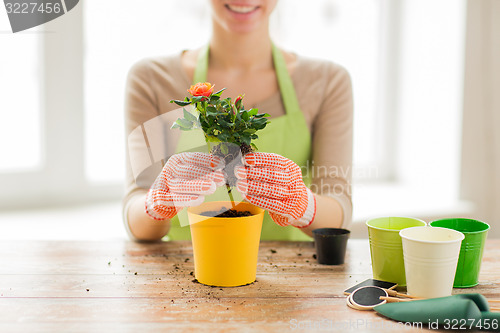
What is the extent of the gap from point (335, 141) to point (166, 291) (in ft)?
2.61

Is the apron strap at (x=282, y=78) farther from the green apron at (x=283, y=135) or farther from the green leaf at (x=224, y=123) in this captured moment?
the green leaf at (x=224, y=123)

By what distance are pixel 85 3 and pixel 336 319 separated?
1936 millimetres

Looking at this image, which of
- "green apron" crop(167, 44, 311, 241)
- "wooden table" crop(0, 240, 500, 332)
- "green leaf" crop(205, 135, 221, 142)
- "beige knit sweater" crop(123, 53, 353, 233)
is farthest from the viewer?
"green apron" crop(167, 44, 311, 241)

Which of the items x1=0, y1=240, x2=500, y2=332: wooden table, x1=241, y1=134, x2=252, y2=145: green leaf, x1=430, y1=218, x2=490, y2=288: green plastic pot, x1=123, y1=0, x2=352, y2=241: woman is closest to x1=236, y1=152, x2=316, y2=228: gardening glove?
x1=241, y1=134, x2=252, y2=145: green leaf

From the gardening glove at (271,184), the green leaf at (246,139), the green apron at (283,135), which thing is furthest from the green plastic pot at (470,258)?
the green apron at (283,135)

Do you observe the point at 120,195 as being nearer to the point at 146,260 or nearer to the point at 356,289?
the point at 146,260

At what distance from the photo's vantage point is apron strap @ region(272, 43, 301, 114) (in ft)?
5.42

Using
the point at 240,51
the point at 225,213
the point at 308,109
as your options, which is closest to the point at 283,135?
the point at 308,109

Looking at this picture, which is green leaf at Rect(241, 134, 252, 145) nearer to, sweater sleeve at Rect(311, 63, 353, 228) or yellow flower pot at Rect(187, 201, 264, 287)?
yellow flower pot at Rect(187, 201, 264, 287)

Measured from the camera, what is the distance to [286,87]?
65.8 inches

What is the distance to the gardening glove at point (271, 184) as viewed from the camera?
37.9 inches

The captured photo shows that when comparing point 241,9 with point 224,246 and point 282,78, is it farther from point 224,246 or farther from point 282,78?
point 224,246

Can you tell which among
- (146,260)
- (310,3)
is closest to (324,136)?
(146,260)

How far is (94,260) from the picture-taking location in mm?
1181
